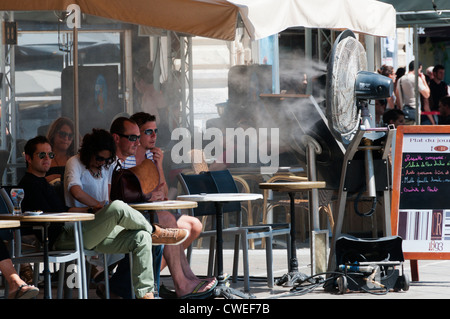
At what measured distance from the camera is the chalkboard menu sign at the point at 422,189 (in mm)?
7230

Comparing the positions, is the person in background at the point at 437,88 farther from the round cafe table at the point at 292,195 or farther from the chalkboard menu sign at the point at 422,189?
the round cafe table at the point at 292,195

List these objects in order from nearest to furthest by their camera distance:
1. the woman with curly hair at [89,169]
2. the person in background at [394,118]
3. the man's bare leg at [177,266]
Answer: the woman with curly hair at [89,169] → the man's bare leg at [177,266] → the person in background at [394,118]

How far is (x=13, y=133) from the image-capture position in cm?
1033

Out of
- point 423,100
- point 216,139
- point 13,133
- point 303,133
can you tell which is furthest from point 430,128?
point 423,100

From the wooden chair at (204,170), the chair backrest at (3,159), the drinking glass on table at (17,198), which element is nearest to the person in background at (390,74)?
the wooden chair at (204,170)

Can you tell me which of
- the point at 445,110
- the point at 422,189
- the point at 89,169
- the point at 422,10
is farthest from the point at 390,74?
the point at 89,169

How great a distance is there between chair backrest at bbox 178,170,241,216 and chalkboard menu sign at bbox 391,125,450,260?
4.34 feet

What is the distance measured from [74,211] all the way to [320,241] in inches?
86.0

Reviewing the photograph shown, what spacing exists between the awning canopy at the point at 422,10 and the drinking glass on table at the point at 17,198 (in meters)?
6.10

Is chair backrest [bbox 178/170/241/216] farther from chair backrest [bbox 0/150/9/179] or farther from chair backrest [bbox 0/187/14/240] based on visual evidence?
chair backrest [bbox 0/150/9/179]

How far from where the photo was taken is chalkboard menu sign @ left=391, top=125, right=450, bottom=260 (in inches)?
285
